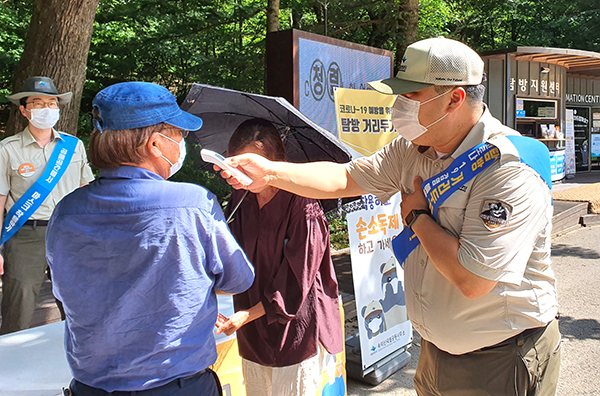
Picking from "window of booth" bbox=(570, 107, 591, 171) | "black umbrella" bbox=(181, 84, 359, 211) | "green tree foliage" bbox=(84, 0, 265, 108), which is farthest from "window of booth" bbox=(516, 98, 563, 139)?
"black umbrella" bbox=(181, 84, 359, 211)

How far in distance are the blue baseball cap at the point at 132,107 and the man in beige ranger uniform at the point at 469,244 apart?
429mm

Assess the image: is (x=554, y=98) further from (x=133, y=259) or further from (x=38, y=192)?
(x=133, y=259)

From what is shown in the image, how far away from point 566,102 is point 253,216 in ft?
58.5

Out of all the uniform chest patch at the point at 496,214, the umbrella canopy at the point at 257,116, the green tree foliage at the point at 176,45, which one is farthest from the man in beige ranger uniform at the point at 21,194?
the green tree foliage at the point at 176,45

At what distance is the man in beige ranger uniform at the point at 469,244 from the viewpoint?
5.76ft

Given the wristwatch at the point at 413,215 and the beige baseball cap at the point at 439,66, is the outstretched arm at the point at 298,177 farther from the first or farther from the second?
the beige baseball cap at the point at 439,66

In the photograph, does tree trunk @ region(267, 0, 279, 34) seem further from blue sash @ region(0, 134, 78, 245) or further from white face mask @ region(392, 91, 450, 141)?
white face mask @ region(392, 91, 450, 141)

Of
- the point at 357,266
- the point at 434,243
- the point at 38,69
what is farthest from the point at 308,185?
the point at 38,69

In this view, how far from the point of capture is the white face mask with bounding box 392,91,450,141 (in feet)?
6.58

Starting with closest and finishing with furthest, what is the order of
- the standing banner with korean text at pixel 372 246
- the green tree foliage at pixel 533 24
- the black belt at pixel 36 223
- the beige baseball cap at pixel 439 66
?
the beige baseball cap at pixel 439 66 → the standing banner with korean text at pixel 372 246 → the black belt at pixel 36 223 → the green tree foliage at pixel 533 24

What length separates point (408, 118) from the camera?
2.04 m

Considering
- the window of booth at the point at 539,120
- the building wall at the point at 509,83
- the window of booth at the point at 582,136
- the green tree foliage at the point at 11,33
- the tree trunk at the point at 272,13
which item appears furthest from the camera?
the window of booth at the point at 582,136

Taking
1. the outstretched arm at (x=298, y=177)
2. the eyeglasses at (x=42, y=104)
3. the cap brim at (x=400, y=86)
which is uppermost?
the eyeglasses at (x=42, y=104)

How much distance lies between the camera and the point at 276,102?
2236mm
